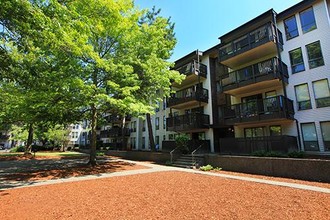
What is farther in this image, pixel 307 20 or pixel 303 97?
pixel 307 20

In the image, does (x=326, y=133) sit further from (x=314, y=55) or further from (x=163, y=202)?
(x=163, y=202)

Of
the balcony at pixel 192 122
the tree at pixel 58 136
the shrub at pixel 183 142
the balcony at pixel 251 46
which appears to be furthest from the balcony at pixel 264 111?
the tree at pixel 58 136

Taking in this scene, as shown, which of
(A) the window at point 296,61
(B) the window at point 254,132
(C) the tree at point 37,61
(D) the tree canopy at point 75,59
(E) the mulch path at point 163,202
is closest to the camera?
(E) the mulch path at point 163,202

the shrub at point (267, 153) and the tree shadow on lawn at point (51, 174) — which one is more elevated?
the shrub at point (267, 153)

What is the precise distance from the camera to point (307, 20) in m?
16.4

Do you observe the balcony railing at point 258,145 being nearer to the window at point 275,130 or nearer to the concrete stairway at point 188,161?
the window at point 275,130

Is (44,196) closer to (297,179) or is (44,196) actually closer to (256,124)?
(297,179)

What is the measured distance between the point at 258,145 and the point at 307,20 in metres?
11.6

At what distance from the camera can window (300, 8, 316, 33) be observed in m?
16.1

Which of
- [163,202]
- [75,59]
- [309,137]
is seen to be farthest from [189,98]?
[163,202]

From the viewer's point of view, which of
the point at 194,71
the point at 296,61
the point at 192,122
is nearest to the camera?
the point at 296,61

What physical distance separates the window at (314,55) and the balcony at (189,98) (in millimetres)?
10069

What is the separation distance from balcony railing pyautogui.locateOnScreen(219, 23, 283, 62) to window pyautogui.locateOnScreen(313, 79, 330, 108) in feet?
15.1

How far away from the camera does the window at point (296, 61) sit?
16.3 m
